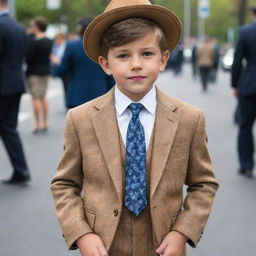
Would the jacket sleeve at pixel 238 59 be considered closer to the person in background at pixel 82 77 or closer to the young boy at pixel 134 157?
the person in background at pixel 82 77

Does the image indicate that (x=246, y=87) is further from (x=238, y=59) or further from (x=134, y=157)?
(x=134, y=157)

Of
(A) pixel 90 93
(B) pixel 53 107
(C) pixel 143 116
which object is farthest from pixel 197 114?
(B) pixel 53 107

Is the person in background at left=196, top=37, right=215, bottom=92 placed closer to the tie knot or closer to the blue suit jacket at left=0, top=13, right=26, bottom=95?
the blue suit jacket at left=0, top=13, right=26, bottom=95

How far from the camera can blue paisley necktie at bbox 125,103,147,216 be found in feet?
8.85

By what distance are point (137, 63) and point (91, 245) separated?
2.28 feet

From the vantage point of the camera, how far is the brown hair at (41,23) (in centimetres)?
1146

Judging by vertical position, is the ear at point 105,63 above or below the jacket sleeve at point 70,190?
above

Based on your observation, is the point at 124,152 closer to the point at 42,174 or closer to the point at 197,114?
the point at 197,114

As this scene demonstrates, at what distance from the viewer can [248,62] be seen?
26.1 feet

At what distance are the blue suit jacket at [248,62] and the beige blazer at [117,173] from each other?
5.07 m

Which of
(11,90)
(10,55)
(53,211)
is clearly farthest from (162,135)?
(10,55)

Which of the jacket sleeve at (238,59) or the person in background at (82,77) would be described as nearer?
the jacket sleeve at (238,59)

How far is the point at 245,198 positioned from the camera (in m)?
6.90

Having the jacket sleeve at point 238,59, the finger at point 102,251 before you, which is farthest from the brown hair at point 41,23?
the finger at point 102,251
